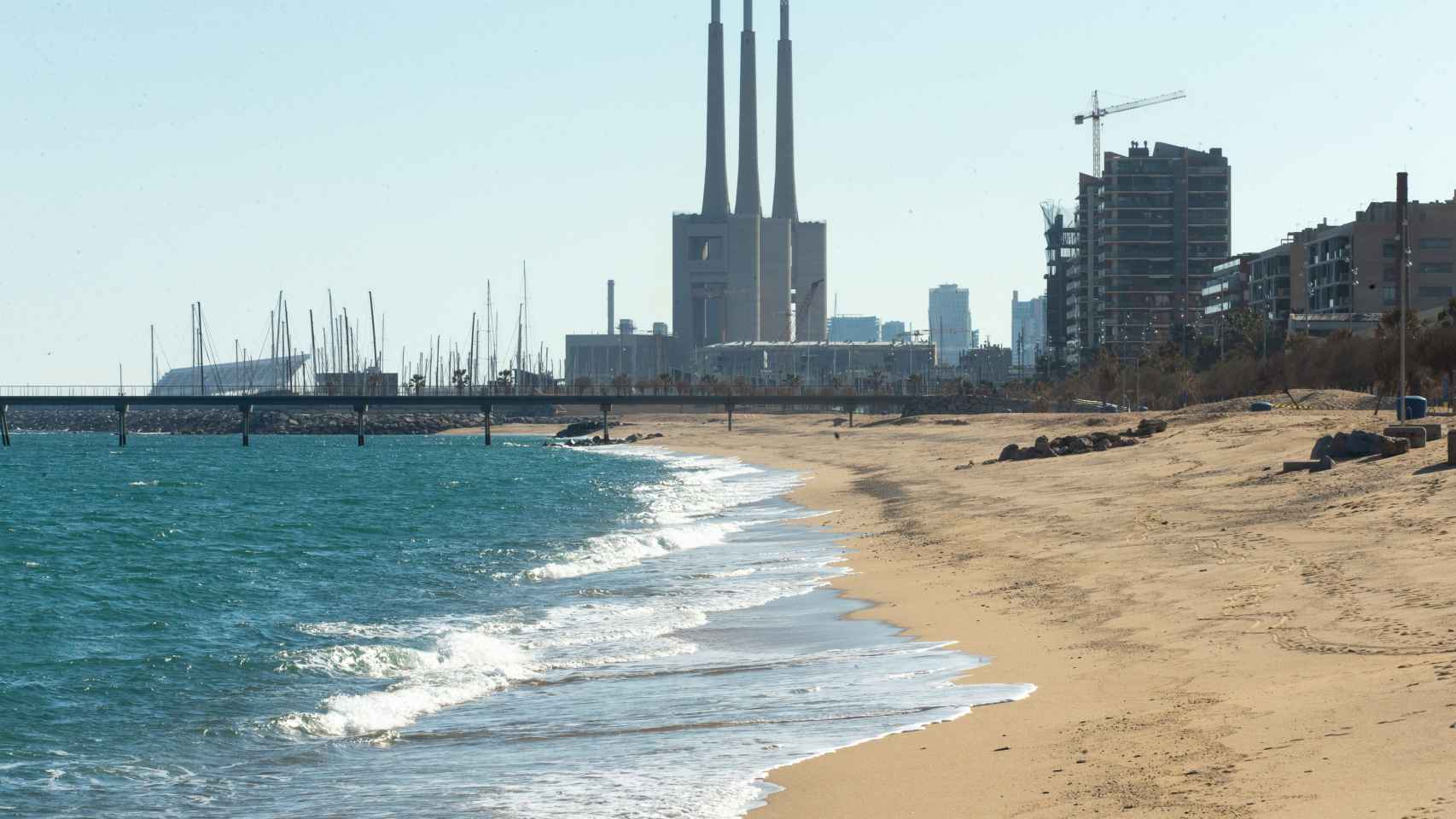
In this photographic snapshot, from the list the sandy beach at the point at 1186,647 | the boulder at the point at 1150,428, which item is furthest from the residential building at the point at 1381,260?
the sandy beach at the point at 1186,647

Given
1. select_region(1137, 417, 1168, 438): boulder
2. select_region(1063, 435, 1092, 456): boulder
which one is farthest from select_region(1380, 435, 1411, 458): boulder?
select_region(1137, 417, 1168, 438): boulder

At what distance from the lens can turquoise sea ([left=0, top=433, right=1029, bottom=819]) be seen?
1609 cm

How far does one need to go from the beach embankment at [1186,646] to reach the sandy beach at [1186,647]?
0.04m

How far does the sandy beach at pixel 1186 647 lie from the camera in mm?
12508

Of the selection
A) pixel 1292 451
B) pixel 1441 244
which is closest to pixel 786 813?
pixel 1292 451

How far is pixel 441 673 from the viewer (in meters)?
23.5

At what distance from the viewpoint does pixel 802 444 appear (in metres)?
152

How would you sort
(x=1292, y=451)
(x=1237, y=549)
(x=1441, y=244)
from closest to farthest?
(x=1237, y=549) < (x=1292, y=451) < (x=1441, y=244)

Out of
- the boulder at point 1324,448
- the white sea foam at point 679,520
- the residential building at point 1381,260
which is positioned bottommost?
the white sea foam at point 679,520

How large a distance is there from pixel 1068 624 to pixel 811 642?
416 cm

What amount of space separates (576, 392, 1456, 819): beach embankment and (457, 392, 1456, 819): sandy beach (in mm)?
44

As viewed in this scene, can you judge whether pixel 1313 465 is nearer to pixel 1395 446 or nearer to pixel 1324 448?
pixel 1324 448

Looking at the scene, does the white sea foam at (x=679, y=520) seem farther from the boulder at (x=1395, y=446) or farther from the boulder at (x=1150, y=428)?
the boulder at (x=1395, y=446)

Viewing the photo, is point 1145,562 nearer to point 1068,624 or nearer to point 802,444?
point 1068,624
